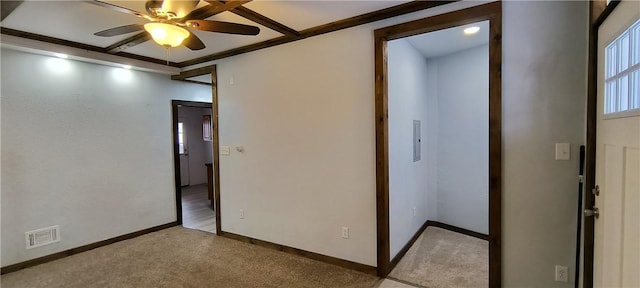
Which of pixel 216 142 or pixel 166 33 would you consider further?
pixel 216 142

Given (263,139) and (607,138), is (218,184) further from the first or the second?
(607,138)

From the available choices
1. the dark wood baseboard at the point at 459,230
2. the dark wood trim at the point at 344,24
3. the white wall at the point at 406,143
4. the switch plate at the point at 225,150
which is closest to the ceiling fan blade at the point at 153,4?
the dark wood trim at the point at 344,24

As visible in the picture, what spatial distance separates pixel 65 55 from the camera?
3.20 metres

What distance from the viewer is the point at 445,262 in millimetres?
3021

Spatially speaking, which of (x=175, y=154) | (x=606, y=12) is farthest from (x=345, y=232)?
(x=175, y=154)

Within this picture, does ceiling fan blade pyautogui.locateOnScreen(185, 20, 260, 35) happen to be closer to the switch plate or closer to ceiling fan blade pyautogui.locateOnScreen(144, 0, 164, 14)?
ceiling fan blade pyautogui.locateOnScreen(144, 0, 164, 14)

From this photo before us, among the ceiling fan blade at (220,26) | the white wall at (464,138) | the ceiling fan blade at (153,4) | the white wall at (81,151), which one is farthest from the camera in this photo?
the white wall at (464,138)

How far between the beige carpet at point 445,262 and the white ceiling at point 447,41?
2439mm

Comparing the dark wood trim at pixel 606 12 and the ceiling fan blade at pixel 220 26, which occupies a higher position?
the ceiling fan blade at pixel 220 26

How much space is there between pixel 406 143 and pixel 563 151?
1.49 meters

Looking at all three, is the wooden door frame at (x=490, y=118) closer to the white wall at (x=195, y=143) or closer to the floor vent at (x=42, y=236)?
the floor vent at (x=42, y=236)

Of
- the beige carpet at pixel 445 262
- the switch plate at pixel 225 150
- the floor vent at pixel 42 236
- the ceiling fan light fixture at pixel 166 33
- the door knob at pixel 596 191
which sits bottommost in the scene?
the beige carpet at pixel 445 262

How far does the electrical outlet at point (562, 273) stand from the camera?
6.40 ft

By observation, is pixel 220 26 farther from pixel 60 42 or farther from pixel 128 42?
pixel 60 42
